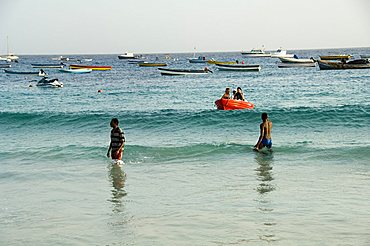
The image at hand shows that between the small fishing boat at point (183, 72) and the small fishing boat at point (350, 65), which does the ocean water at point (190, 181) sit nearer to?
the small fishing boat at point (183, 72)

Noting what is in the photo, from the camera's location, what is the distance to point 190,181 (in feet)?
43.1

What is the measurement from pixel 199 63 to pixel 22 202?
11794cm

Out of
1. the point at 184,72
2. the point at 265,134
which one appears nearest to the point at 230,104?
the point at 265,134

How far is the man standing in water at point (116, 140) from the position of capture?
1466 centimetres

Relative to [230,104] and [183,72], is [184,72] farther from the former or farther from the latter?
[230,104]

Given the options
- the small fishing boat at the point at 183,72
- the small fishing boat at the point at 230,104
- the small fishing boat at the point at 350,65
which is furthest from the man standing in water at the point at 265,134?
the small fishing boat at the point at 350,65

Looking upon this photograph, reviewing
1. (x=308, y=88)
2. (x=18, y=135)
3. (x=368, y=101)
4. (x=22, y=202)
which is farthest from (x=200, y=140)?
(x=308, y=88)

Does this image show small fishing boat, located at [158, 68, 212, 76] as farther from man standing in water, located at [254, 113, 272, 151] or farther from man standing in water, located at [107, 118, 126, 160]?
man standing in water, located at [107, 118, 126, 160]

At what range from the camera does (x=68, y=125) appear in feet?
87.9

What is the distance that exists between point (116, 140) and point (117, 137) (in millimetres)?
106

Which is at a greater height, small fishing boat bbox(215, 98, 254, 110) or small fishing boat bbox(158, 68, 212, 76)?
small fishing boat bbox(215, 98, 254, 110)

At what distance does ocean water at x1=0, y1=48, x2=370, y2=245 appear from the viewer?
8953 mm

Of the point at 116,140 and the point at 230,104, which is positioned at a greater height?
the point at 116,140

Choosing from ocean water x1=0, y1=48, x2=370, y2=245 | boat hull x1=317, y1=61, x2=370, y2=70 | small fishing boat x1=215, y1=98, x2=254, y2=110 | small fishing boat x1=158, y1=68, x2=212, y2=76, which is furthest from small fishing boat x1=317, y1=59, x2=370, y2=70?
small fishing boat x1=215, y1=98, x2=254, y2=110
